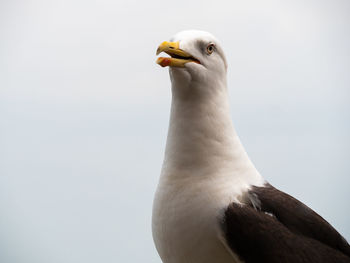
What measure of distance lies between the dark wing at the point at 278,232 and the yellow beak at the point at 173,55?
384 mm

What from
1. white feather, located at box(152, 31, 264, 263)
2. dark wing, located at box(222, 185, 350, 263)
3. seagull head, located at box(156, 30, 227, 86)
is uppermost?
seagull head, located at box(156, 30, 227, 86)

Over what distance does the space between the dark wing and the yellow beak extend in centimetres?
38

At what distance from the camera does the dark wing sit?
1.06 meters

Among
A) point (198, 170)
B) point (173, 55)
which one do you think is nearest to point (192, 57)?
point (173, 55)

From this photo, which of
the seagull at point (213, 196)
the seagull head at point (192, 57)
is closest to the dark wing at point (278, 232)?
the seagull at point (213, 196)

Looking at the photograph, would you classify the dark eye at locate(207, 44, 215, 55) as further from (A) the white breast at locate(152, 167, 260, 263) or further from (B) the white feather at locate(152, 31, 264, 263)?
(A) the white breast at locate(152, 167, 260, 263)

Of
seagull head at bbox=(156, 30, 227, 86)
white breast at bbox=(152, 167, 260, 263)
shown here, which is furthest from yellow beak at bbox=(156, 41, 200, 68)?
white breast at bbox=(152, 167, 260, 263)

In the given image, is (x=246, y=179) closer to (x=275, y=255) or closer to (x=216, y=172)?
(x=216, y=172)

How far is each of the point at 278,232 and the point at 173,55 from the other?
0.52 m

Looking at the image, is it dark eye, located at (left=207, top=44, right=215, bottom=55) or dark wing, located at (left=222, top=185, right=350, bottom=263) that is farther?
dark eye, located at (left=207, top=44, right=215, bottom=55)

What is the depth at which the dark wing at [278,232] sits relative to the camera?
3.48ft

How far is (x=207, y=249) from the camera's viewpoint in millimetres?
1097

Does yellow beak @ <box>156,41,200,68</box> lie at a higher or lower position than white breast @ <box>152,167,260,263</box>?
higher

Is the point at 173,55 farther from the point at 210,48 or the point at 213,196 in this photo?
the point at 213,196
